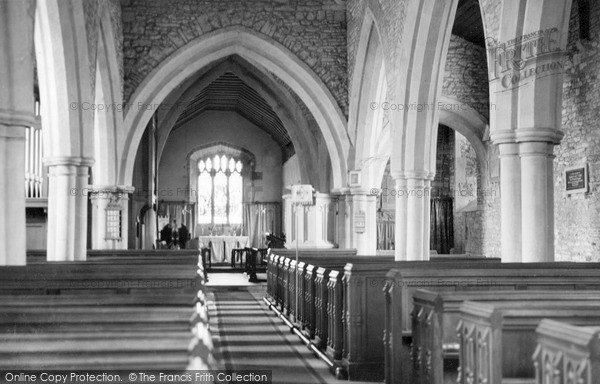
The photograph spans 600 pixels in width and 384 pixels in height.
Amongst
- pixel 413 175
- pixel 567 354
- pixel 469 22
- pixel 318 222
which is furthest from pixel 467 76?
pixel 567 354

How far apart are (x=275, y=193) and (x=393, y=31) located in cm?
1626

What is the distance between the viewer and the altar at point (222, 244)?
2272 centimetres

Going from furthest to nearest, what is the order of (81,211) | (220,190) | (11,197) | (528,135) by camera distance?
(220,190)
(81,211)
(11,197)
(528,135)

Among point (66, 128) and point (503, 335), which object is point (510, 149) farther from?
point (66, 128)

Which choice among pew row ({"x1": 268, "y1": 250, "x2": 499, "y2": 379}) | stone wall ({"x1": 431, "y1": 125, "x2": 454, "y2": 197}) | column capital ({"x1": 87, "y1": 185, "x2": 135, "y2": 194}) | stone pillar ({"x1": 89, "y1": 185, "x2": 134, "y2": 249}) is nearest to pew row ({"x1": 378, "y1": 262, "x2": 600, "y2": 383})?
pew row ({"x1": 268, "y1": 250, "x2": 499, "y2": 379})

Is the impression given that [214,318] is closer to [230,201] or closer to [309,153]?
[309,153]

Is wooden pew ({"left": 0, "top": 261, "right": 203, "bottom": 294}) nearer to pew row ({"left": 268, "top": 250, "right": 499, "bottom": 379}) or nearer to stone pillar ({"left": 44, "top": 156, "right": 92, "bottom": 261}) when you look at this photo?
pew row ({"left": 268, "top": 250, "right": 499, "bottom": 379})

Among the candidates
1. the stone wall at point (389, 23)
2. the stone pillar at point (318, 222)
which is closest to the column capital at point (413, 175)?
the stone wall at point (389, 23)

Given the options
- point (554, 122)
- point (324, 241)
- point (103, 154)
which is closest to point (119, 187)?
point (103, 154)

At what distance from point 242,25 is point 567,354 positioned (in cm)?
1412

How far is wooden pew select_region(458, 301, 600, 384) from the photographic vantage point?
294 cm

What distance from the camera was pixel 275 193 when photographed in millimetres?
27891

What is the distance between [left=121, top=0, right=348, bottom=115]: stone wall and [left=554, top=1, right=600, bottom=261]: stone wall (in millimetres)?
5343

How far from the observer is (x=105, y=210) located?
15.7 meters
